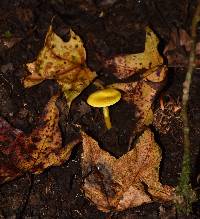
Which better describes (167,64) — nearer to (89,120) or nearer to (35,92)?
(89,120)

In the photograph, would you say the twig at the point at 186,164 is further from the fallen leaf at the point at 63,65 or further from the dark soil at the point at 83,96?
the fallen leaf at the point at 63,65

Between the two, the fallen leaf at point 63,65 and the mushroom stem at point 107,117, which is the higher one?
the fallen leaf at point 63,65

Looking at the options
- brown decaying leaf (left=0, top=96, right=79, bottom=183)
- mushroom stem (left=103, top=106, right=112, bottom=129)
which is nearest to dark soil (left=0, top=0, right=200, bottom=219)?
mushroom stem (left=103, top=106, right=112, bottom=129)

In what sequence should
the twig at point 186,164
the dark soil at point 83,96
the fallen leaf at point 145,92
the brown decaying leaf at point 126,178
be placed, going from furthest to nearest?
the fallen leaf at point 145,92
the dark soil at point 83,96
the brown decaying leaf at point 126,178
the twig at point 186,164

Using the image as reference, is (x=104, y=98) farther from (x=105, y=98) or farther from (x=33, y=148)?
(x=33, y=148)

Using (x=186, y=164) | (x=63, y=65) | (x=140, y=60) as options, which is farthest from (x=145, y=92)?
(x=186, y=164)

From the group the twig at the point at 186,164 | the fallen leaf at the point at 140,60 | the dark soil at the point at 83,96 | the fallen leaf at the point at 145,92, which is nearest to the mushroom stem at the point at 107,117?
the dark soil at the point at 83,96
